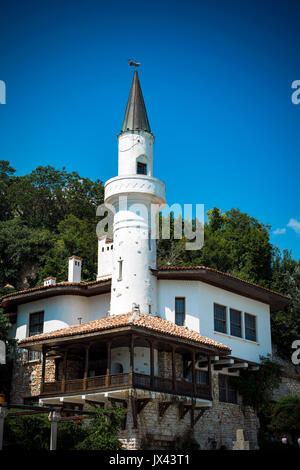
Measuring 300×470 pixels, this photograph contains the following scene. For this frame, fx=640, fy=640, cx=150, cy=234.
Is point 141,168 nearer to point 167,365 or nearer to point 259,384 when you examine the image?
point 167,365

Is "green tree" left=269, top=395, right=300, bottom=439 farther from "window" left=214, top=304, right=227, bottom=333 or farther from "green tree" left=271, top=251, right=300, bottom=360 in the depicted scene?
"green tree" left=271, top=251, right=300, bottom=360

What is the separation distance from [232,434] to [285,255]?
17463 mm

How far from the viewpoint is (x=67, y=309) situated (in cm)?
3153

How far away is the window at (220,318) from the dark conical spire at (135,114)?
373 inches

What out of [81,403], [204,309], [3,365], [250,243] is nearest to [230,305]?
[204,309]

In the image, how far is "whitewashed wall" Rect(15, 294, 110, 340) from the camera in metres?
31.4

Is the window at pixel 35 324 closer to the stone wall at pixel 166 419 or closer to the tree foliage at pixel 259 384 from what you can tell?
the stone wall at pixel 166 419

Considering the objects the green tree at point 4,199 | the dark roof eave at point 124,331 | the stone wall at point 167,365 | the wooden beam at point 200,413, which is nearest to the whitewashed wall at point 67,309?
the dark roof eave at point 124,331

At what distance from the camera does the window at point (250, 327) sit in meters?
31.9

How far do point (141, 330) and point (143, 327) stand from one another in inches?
5.5

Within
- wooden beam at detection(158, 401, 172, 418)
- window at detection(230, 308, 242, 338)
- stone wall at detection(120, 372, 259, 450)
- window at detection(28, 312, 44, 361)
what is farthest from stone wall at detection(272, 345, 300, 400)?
window at detection(28, 312, 44, 361)

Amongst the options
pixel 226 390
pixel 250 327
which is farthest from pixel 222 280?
pixel 226 390

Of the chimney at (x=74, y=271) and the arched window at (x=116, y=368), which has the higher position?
the chimney at (x=74, y=271)

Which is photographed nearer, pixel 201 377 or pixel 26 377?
pixel 201 377
